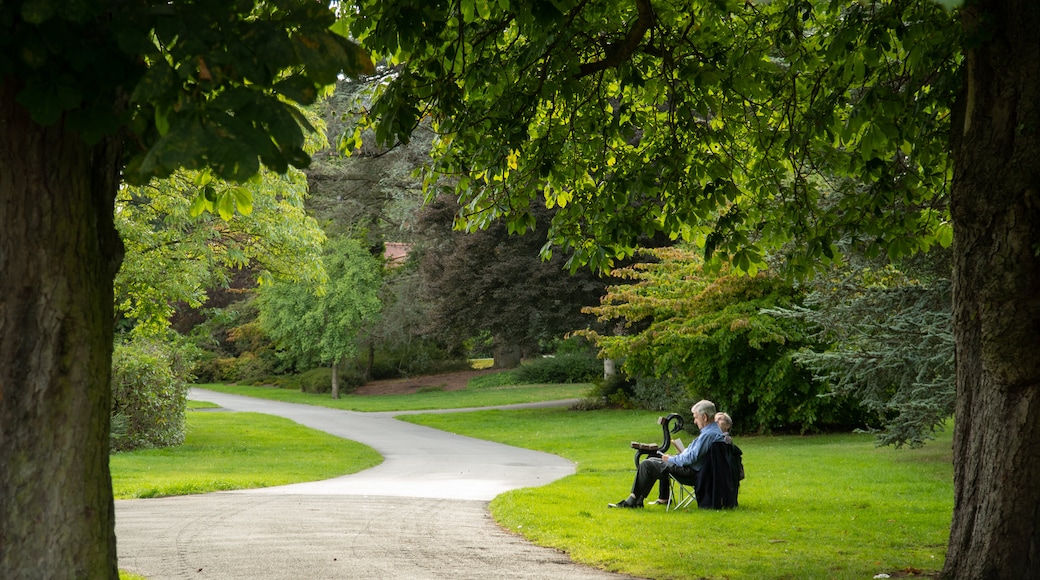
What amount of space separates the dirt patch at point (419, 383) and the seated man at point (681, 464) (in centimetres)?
3251

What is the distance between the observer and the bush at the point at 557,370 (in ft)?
137

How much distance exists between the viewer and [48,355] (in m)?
3.56

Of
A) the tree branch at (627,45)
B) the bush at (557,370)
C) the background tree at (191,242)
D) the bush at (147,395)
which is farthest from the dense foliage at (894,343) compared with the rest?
the bush at (557,370)

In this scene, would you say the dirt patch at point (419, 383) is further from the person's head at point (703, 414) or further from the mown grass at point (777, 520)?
the person's head at point (703, 414)

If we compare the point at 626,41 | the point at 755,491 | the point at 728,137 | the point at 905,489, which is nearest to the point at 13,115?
the point at 626,41

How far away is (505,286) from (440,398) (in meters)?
10.6

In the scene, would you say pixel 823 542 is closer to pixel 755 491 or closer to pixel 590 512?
pixel 590 512

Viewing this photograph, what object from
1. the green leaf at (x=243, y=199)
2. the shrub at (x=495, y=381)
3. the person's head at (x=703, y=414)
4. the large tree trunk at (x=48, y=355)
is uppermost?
the green leaf at (x=243, y=199)

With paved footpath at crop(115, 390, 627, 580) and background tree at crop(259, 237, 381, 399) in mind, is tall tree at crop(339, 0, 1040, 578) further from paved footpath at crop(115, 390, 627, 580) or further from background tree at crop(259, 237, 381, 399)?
background tree at crop(259, 237, 381, 399)

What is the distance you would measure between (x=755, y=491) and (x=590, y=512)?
9.93 feet

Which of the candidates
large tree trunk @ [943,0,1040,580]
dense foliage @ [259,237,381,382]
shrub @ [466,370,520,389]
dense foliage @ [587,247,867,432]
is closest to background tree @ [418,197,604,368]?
dense foliage @ [587,247,867,432]

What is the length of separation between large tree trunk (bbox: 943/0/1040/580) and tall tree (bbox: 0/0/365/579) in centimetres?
397

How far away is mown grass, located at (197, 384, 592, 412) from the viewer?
116 feet

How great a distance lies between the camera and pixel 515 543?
29.9ft
